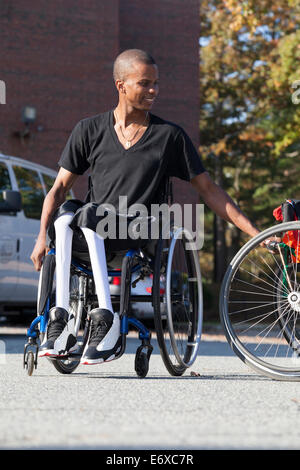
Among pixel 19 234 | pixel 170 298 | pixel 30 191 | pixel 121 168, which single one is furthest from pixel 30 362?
pixel 30 191

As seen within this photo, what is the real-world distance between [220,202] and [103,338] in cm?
118

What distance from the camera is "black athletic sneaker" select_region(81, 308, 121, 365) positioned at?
4.81 metres

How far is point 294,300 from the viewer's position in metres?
5.27

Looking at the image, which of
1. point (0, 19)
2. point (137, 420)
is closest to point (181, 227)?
point (137, 420)

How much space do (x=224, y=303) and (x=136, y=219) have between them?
0.68m

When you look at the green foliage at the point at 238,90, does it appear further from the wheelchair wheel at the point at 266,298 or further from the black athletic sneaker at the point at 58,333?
the black athletic sneaker at the point at 58,333

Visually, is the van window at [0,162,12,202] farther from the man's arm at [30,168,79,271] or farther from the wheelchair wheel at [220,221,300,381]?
the wheelchair wheel at [220,221,300,381]

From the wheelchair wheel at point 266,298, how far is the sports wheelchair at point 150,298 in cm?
28

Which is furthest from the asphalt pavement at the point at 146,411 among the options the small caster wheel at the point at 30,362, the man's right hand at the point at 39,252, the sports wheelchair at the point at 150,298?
the man's right hand at the point at 39,252

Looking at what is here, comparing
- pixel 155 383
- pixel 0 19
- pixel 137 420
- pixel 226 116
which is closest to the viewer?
pixel 137 420

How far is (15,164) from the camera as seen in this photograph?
1078cm

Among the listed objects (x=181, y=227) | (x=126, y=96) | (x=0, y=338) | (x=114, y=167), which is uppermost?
(x=126, y=96)

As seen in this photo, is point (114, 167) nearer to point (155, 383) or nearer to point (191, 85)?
point (155, 383)

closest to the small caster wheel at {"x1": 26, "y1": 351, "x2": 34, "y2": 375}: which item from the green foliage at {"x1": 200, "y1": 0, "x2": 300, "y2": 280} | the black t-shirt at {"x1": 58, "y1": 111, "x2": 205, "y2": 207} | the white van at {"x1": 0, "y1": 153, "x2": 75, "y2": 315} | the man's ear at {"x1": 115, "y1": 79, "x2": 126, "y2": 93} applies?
the black t-shirt at {"x1": 58, "y1": 111, "x2": 205, "y2": 207}
